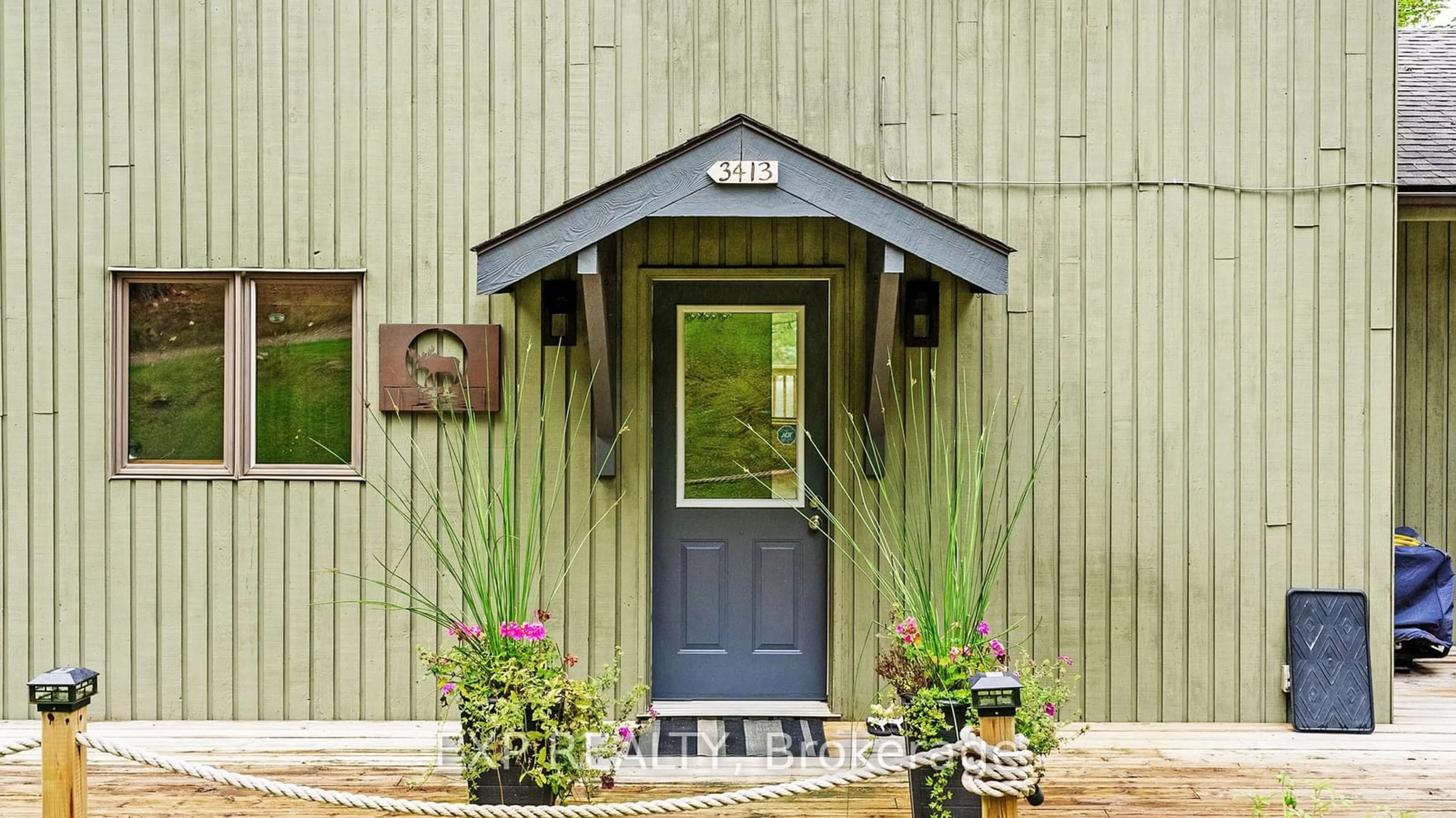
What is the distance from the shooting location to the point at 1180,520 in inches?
165

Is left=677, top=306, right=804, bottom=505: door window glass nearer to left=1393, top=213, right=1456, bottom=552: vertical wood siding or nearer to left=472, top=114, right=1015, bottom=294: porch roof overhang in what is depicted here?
left=472, top=114, right=1015, bottom=294: porch roof overhang

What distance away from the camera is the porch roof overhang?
345 cm

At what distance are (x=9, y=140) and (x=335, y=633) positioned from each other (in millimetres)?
2499

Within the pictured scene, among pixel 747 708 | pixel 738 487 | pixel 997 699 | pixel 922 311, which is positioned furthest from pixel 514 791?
pixel 922 311

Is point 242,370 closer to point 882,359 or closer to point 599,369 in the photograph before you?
point 599,369

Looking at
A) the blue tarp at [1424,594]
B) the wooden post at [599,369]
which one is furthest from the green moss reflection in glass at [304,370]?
the blue tarp at [1424,594]

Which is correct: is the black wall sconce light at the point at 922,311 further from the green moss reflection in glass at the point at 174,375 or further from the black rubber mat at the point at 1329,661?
the green moss reflection in glass at the point at 174,375

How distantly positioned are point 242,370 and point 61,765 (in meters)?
2.07

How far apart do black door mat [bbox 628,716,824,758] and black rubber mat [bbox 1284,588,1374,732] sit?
2.01 metres

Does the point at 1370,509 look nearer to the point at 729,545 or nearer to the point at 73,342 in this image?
the point at 729,545

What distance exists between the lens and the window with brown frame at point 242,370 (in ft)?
13.8

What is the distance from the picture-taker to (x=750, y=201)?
11.4ft

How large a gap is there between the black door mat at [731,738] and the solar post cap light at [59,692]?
1.90 metres

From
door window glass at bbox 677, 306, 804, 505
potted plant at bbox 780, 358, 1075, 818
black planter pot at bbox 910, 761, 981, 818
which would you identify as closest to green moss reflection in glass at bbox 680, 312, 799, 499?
door window glass at bbox 677, 306, 804, 505
